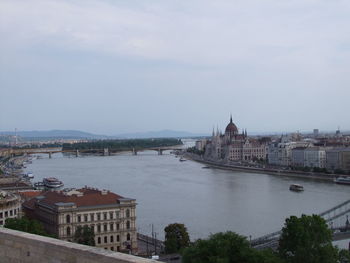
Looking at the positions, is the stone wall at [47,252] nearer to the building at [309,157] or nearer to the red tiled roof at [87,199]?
the red tiled roof at [87,199]

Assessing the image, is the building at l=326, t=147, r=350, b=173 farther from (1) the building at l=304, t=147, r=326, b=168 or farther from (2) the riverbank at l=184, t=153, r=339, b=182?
(2) the riverbank at l=184, t=153, r=339, b=182

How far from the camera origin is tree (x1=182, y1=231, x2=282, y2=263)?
5.98 m

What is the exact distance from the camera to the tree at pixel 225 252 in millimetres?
5984

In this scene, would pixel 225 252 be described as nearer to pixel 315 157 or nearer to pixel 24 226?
pixel 24 226

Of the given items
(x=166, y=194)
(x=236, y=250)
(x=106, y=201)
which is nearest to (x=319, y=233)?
(x=236, y=250)

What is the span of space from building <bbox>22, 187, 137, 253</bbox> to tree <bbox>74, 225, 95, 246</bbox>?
46cm

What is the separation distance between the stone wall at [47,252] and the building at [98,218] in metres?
7.94

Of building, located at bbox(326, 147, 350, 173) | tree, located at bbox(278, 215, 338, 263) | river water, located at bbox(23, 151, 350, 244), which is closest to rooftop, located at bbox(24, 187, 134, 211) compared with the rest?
river water, located at bbox(23, 151, 350, 244)

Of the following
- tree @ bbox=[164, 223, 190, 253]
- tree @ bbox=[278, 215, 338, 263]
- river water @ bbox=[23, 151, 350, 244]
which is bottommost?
river water @ bbox=[23, 151, 350, 244]

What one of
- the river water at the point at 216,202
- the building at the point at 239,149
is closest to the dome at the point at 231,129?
the building at the point at 239,149

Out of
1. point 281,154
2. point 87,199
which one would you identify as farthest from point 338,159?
point 87,199

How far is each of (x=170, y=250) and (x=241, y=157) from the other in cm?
3540

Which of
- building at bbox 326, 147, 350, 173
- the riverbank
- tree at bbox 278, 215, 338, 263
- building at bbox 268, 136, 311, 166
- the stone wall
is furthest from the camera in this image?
building at bbox 268, 136, 311, 166

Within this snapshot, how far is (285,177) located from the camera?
91.5ft
